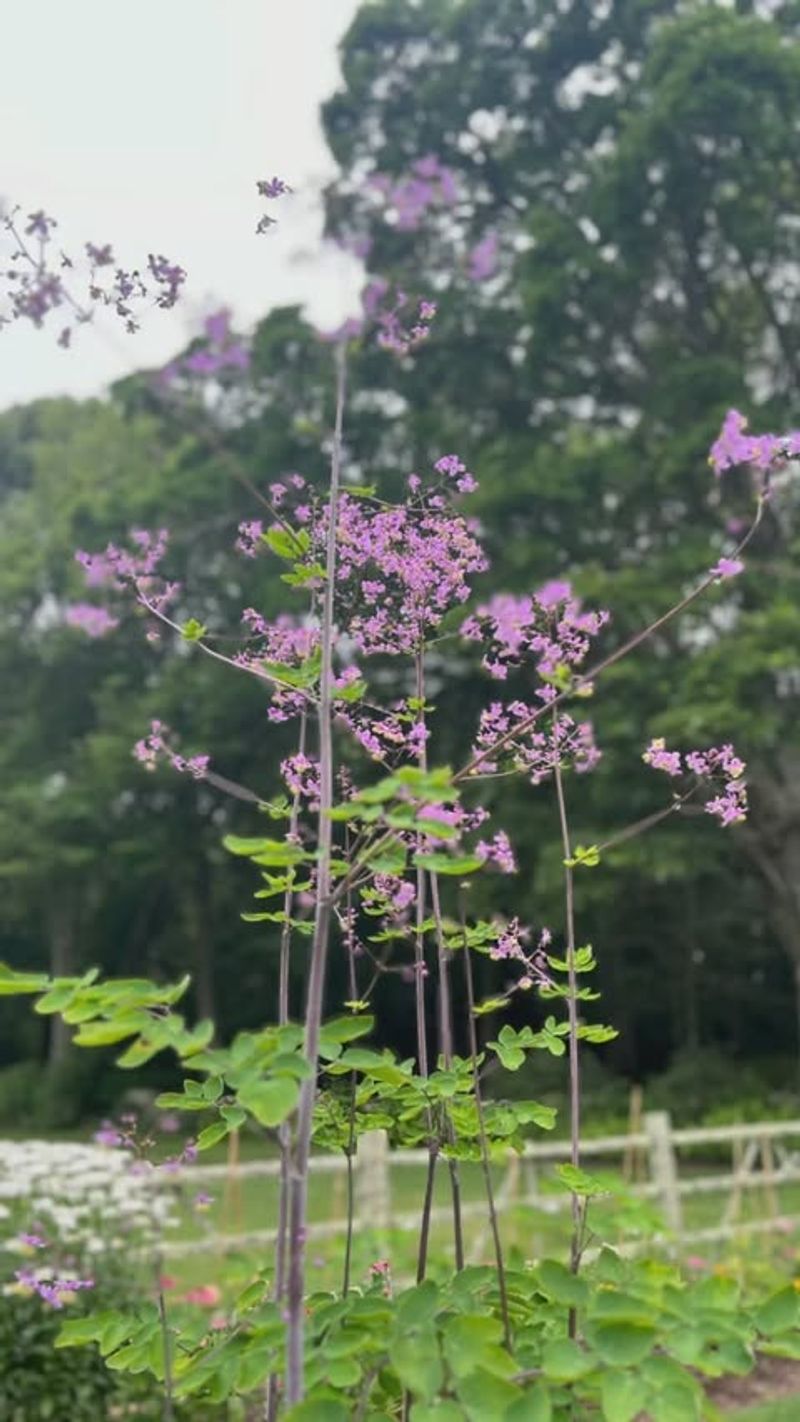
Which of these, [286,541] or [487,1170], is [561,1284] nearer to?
[487,1170]

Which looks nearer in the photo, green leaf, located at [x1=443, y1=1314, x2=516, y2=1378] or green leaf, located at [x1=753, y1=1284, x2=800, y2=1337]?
green leaf, located at [x1=443, y1=1314, x2=516, y2=1378]

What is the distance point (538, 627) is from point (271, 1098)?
1.19 meters

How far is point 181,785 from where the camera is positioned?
23609 mm

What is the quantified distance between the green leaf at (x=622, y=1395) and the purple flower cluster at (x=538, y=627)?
1.06 meters

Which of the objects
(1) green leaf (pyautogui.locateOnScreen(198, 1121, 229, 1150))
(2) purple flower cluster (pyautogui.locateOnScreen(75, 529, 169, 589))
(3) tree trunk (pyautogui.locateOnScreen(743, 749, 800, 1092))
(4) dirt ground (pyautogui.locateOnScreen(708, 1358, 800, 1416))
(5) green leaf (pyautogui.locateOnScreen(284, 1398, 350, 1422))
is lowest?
(4) dirt ground (pyautogui.locateOnScreen(708, 1358, 800, 1416))

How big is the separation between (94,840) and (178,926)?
6.91 m

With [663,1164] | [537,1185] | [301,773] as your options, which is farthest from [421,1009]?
[663,1164]

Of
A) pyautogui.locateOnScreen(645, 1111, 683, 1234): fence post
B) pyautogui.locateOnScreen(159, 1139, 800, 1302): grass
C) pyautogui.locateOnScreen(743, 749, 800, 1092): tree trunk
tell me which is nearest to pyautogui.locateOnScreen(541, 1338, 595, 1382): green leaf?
pyautogui.locateOnScreen(159, 1139, 800, 1302): grass

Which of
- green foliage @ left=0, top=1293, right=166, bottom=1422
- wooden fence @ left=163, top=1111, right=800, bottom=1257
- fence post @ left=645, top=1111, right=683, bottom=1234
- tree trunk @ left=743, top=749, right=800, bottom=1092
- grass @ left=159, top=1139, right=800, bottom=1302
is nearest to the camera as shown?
grass @ left=159, top=1139, right=800, bottom=1302

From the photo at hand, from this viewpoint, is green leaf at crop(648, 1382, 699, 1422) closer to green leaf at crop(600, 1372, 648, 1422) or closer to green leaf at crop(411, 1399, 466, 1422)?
green leaf at crop(600, 1372, 648, 1422)

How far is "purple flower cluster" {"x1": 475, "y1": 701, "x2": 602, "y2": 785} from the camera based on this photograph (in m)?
2.36

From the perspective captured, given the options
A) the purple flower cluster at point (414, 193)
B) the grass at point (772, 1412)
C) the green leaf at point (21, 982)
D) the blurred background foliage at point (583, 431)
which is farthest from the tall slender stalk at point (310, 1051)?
the blurred background foliage at point (583, 431)

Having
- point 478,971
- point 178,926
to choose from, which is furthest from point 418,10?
point 178,926

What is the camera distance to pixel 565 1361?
162cm
